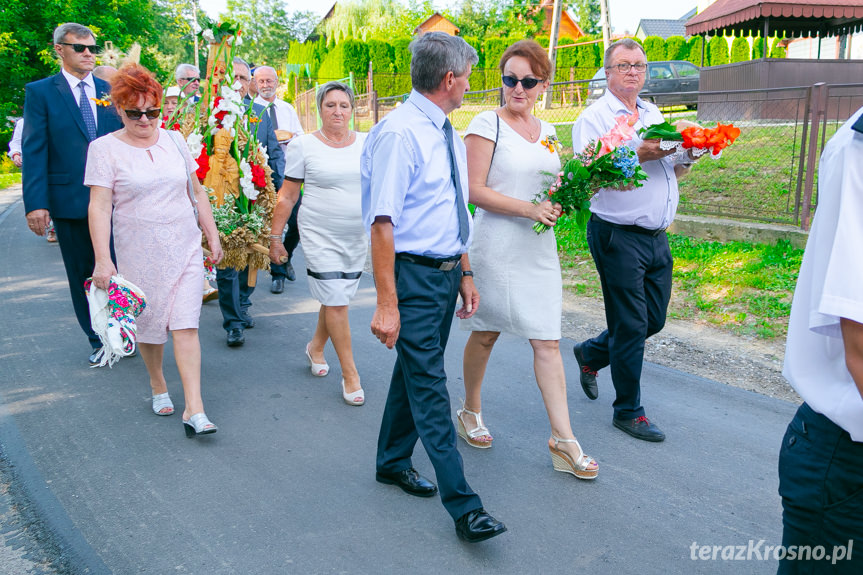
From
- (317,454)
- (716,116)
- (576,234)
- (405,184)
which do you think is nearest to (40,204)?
(317,454)

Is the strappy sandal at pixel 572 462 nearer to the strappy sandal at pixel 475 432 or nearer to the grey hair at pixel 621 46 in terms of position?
the strappy sandal at pixel 475 432

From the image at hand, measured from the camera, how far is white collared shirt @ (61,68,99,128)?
539 centimetres

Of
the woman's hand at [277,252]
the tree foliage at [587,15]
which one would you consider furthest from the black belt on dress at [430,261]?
the tree foliage at [587,15]

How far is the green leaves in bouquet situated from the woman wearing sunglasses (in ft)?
8.81

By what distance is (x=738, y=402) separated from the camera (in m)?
4.80

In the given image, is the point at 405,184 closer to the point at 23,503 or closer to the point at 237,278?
the point at 23,503

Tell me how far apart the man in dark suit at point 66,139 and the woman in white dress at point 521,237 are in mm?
3200

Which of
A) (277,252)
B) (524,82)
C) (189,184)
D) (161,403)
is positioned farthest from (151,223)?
(524,82)

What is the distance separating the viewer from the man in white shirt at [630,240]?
13.6 feet

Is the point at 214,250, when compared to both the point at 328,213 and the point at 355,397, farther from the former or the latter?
the point at 355,397

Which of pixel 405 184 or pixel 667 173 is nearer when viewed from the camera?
pixel 405 184

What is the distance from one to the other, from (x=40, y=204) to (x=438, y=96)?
11.3 feet

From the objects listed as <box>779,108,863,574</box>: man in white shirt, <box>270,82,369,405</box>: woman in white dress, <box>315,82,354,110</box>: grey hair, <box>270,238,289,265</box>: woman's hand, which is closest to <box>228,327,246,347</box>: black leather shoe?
<box>270,238,289,265</box>: woman's hand

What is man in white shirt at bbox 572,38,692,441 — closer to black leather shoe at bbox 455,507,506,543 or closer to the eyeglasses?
the eyeglasses
